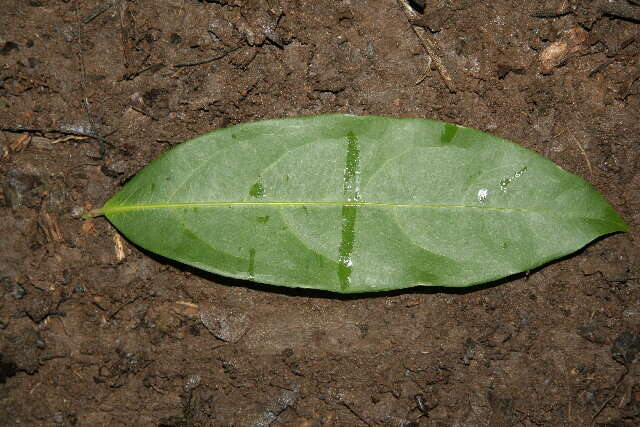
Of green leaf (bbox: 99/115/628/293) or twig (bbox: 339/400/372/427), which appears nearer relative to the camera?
green leaf (bbox: 99/115/628/293)

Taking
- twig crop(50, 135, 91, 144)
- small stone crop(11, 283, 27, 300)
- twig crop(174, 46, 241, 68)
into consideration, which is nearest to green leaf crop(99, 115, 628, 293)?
twig crop(174, 46, 241, 68)

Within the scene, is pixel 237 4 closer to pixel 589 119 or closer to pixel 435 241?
pixel 435 241

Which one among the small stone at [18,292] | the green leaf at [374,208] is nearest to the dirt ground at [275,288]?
the small stone at [18,292]

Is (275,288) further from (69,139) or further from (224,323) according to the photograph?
(69,139)

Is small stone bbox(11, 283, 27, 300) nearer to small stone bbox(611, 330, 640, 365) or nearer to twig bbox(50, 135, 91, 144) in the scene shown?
twig bbox(50, 135, 91, 144)

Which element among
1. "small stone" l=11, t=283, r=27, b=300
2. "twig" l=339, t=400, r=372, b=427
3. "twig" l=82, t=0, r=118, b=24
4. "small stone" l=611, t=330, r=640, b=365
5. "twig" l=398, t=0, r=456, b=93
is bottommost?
"twig" l=339, t=400, r=372, b=427

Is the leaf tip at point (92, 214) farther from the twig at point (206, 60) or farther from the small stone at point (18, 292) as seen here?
the twig at point (206, 60)

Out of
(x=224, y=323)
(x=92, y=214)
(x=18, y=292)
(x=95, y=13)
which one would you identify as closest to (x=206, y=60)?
(x=95, y=13)
